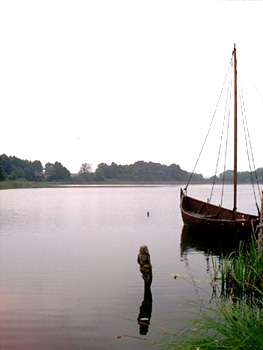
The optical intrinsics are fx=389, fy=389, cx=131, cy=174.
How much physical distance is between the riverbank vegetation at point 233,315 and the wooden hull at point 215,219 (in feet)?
14.1

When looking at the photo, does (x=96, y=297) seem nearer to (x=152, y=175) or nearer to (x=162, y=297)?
(x=162, y=297)

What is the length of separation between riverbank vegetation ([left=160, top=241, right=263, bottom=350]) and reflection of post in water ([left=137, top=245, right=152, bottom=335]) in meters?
1.01

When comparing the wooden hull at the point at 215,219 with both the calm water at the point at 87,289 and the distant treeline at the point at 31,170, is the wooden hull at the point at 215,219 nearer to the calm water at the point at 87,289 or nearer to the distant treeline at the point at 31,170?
the calm water at the point at 87,289

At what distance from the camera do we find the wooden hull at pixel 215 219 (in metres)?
17.1

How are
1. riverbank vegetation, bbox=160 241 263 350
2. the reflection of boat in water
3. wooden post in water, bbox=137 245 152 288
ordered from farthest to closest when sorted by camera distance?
the reflection of boat in water → wooden post in water, bbox=137 245 152 288 → riverbank vegetation, bbox=160 241 263 350

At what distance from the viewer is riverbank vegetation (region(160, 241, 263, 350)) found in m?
4.32

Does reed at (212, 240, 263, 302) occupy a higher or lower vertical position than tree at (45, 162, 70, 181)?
lower

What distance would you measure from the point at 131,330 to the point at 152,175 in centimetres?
15501

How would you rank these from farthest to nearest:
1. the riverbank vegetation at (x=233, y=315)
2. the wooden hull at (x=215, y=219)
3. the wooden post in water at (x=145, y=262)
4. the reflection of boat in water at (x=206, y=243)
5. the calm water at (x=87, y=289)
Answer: the reflection of boat in water at (x=206, y=243), the wooden hull at (x=215, y=219), the wooden post in water at (x=145, y=262), the calm water at (x=87, y=289), the riverbank vegetation at (x=233, y=315)

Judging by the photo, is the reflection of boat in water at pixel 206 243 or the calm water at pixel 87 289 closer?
the calm water at pixel 87 289

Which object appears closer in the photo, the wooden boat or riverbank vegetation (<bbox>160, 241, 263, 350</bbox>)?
riverbank vegetation (<bbox>160, 241, 263, 350</bbox>)

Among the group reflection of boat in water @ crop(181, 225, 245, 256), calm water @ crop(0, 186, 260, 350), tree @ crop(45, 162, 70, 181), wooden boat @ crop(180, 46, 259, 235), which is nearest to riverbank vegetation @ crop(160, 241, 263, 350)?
calm water @ crop(0, 186, 260, 350)

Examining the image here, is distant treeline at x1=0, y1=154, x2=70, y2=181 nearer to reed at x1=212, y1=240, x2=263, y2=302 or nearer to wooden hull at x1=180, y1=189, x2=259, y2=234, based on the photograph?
wooden hull at x1=180, y1=189, x2=259, y2=234

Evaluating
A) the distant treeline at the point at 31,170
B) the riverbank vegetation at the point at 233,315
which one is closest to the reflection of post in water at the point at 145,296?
the riverbank vegetation at the point at 233,315
